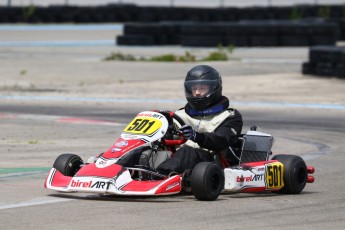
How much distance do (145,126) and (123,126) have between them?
6144 millimetres

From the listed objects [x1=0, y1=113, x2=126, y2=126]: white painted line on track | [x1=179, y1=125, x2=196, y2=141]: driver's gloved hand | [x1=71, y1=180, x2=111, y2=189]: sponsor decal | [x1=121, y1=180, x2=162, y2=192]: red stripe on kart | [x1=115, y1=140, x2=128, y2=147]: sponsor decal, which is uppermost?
[x1=179, y1=125, x2=196, y2=141]: driver's gloved hand

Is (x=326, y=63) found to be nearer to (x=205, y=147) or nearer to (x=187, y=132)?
(x=205, y=147)

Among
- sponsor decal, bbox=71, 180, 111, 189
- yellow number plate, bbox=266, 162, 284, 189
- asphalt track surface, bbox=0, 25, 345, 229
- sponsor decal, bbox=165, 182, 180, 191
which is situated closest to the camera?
asphalt track surface, bbox=0, 25, 345, 229

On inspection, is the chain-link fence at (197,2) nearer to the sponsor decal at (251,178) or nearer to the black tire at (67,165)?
the black tire at (67,165)

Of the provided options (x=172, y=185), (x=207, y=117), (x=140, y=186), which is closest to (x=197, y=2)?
(x=207, y=117)

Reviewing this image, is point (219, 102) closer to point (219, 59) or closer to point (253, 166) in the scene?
point (253, 166)

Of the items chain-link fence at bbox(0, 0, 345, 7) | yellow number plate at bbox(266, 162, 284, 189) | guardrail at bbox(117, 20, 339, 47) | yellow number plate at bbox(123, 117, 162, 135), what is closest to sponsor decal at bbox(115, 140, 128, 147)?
yellow number plate at bbox(123, 117, 162, 135)

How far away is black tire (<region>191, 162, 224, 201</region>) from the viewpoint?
827 cm

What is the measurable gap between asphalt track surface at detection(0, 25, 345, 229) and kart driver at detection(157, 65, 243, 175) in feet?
1.37

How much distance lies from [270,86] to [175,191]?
1320cm

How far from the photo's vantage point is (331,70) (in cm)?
2230

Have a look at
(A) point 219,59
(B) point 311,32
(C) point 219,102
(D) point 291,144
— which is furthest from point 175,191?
(B) point 311,32

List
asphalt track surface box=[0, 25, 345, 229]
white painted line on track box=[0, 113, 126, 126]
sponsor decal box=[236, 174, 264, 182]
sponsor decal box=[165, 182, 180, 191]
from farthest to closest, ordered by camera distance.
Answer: white painted line on track box=[0, 113, 126, 126]
sponsor decal box=[236, 174, 264, 182]
sponsor decal box=[165, 182, 180, 191]
asphalt track surface box=[0, 25, 345, 229]

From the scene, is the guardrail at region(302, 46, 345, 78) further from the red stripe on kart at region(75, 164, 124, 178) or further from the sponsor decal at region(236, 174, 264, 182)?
the red stripe on kart at region(75, 164, 124, 178)
